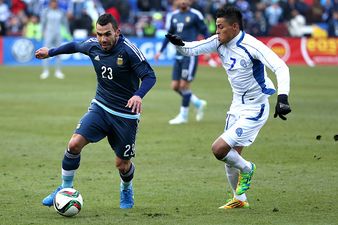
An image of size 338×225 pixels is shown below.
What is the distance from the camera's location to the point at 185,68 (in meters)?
19.0

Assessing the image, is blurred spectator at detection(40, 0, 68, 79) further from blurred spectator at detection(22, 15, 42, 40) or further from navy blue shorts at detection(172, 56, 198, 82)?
navy blue shorts at detection(172, 56, 198, 82)

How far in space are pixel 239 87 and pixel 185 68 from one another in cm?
908

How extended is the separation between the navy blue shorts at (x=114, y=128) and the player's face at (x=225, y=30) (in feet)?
4.50

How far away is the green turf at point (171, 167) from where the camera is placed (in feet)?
30.9

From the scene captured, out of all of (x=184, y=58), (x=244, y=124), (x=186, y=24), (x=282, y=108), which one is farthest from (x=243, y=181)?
(x=186, y=24)

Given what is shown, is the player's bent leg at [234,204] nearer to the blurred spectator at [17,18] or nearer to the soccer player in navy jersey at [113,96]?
the soccer player in navy jersey at [113,96]

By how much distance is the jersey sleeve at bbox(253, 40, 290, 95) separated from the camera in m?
9.35

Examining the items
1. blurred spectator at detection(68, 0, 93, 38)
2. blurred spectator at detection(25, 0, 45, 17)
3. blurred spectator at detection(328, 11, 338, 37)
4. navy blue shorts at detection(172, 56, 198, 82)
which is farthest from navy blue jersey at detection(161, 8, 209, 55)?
blurred spectator at detection(25, 0, 45, 17)

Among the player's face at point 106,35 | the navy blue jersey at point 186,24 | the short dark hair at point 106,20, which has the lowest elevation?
the navy blue jersey at point 186,24

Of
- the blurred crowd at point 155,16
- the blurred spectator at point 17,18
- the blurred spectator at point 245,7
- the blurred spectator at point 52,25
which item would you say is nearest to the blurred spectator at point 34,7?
the blurred crowd at point 155,16

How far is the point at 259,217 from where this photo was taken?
919 cm

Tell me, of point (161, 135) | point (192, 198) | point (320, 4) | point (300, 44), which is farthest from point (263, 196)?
point (320, 4)

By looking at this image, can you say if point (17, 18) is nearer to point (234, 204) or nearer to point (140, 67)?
point (140, 67)

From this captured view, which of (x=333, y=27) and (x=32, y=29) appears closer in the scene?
(x=32, y=29)
